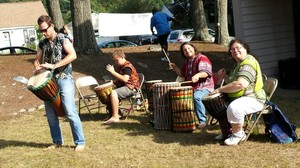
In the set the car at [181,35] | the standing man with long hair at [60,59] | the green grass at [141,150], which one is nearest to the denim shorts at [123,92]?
the green grass at [141,150]

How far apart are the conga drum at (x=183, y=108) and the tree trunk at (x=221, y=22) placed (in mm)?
10183

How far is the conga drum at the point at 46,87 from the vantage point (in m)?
5.21

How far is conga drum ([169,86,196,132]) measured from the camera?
6234 millimetres

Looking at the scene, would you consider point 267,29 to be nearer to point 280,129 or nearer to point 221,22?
point 280,129

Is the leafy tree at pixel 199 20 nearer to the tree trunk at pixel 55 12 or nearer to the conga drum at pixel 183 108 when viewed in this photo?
the tree trunk at pixel 55 12

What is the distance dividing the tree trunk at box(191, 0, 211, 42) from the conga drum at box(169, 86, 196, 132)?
427 inches

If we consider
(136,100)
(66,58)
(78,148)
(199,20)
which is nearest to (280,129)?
(78,148)

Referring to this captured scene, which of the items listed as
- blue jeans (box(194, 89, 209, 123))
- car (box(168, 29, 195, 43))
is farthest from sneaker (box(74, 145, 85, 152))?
car (box(168, 29, 195, 43))

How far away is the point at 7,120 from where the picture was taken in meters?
8.53

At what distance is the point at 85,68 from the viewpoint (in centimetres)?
1208

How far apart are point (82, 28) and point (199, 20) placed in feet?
18.2

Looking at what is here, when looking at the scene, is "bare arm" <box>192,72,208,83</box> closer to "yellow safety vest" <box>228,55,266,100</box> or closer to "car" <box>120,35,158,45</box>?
"yellow safety vest" <box>228,55,266,100</box>

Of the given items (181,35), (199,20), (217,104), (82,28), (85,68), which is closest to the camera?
(217,104)

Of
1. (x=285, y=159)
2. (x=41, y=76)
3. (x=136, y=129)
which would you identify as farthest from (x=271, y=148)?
(x=41, y=76)
